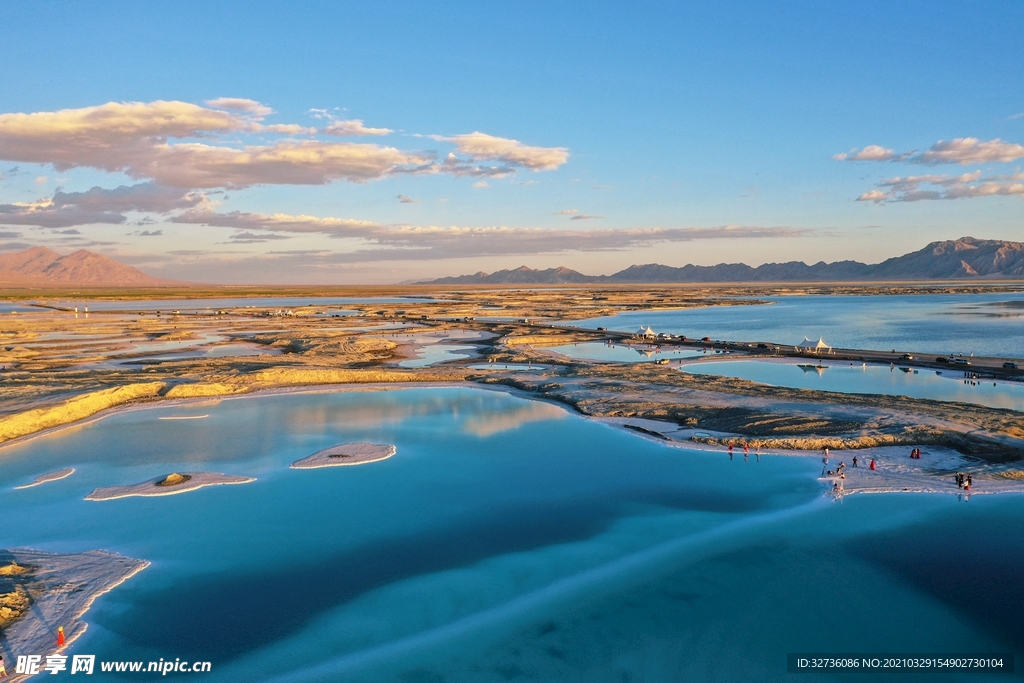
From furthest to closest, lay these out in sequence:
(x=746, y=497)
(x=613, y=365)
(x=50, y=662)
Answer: (x=613, y=365)
(x=746, y=497)
(x=50, y=662)

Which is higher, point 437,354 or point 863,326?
point 863,326

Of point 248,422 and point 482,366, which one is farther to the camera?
point 482,366

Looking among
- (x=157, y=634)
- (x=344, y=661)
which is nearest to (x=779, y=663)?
(x=344, y=661)

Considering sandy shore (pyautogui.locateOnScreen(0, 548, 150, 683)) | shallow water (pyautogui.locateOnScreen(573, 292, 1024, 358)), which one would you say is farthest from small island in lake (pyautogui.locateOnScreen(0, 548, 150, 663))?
shallow water (pyautogui.locateOnScreen(573, 292, 1024, 358))

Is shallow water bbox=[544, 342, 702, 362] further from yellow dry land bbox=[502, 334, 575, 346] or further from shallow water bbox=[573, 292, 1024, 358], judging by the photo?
shallow water bbox=[573, 292, 1024, 358]

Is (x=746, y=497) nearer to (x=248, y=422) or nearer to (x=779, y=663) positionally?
Result: (x=779, y=663)

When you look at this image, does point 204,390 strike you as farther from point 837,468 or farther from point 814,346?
point 814,346

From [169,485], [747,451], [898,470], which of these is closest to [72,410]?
[169,485]
